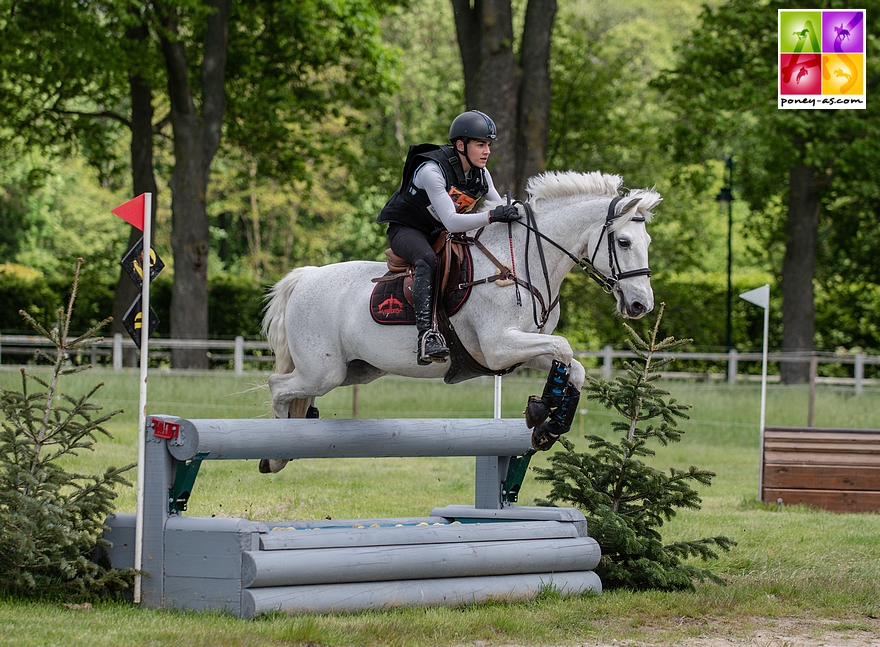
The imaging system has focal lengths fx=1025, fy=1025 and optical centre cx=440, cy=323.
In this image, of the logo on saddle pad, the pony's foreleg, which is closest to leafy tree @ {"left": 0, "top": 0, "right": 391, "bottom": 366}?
the logo on saddle pad

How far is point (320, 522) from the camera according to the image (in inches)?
234

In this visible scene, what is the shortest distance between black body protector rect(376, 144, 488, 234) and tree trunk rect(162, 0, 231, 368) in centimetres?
1223

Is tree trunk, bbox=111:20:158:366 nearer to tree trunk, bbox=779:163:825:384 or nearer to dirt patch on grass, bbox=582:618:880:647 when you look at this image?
tree trunk, bbox=779:163:825:384

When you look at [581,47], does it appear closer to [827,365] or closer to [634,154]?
[634,154]

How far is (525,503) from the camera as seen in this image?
29.8 ft

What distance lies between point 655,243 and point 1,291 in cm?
1600

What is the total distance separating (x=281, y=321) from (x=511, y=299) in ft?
4.95

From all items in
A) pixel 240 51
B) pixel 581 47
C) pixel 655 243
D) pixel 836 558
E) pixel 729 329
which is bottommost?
pixel 836 558

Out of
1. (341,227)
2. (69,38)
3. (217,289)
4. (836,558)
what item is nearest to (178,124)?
(69,38)

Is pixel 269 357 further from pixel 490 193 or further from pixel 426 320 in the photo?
pixel 426 320

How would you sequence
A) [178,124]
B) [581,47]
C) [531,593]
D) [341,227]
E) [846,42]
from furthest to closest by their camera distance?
[341,227] → [581,47] → [178,124] → [846,42] → [531,593]

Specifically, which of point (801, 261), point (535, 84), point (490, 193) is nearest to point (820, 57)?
point (535, 84)

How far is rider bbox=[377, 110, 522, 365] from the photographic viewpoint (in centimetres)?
507

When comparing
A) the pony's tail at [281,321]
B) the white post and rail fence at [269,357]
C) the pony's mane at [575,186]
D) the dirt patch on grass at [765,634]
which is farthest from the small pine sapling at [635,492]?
the white post and rail fence at [269,357]
